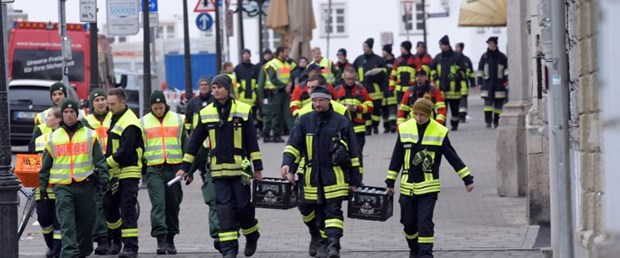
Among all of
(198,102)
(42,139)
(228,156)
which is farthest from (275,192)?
(198,102)

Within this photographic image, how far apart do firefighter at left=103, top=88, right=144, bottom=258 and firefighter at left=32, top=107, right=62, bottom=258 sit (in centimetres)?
49

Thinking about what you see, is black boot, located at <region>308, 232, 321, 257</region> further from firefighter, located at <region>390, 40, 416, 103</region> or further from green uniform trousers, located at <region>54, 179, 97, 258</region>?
firefighter, located at <region>390, 40, 416, 103</region>

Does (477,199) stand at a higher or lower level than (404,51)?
lower

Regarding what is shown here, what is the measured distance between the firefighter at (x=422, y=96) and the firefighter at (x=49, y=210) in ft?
18.7

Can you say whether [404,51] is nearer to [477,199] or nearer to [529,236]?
[477,199]

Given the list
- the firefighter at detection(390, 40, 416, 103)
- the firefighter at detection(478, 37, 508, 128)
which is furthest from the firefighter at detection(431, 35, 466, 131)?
the firefighter at detection(390, 40, 416, 103)

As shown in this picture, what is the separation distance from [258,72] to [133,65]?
3282 cm

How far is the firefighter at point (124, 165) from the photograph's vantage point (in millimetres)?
11961

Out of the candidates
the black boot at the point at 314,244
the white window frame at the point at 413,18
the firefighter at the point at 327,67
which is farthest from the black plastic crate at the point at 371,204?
the white window frame at the point at 413,18

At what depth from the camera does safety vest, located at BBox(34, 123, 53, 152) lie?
12109 mm

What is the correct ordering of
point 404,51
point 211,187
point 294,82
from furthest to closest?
point 404,51 → point 294,82 → point 211,187

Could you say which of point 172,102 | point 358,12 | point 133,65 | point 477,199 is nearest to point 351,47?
point 358,12

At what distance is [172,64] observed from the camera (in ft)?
181

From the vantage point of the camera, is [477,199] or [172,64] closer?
[477,199]
